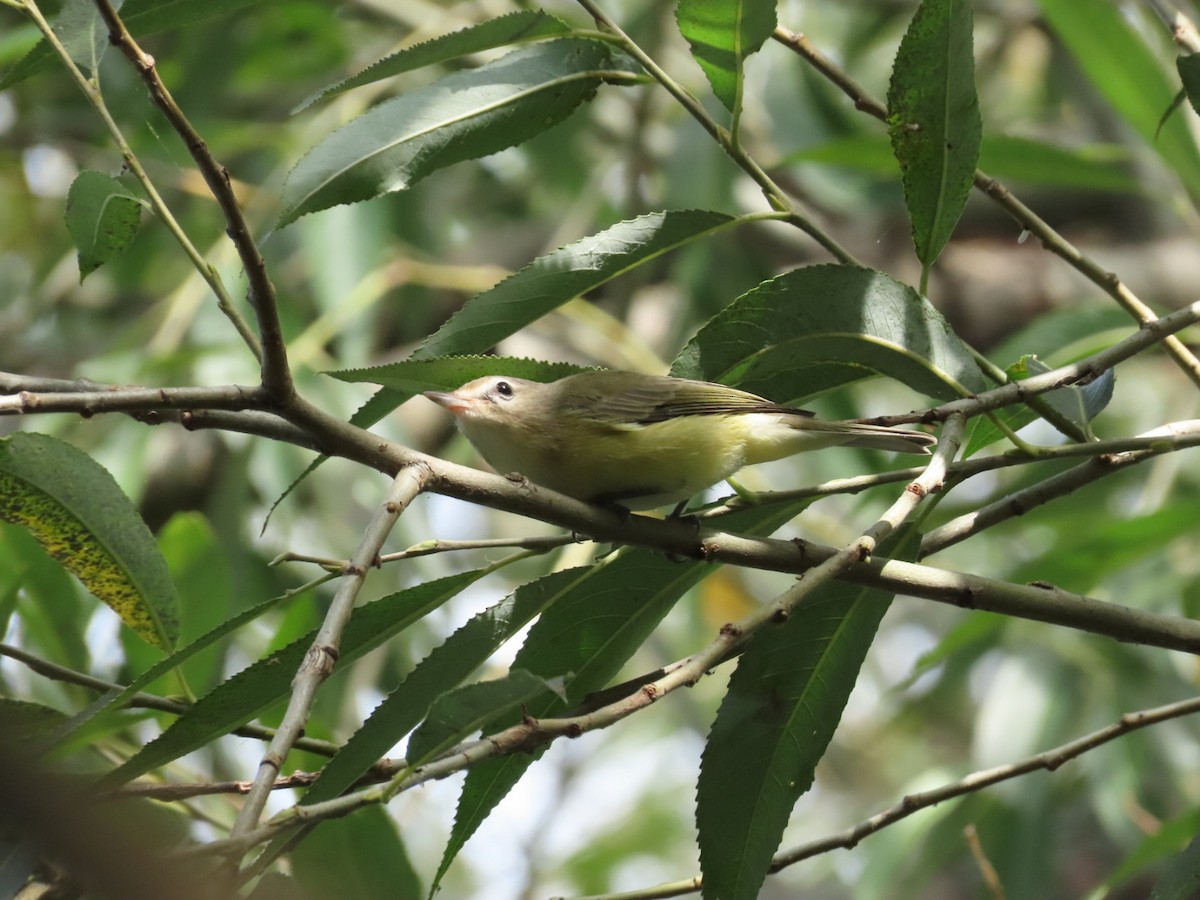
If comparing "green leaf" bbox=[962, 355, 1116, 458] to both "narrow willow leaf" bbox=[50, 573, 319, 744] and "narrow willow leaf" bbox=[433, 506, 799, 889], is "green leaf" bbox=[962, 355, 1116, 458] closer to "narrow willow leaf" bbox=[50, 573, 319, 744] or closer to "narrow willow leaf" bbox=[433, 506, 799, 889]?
"narrow willow leaf" bbox=[433, 506, 799, 889]

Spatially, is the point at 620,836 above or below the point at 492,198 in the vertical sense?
below

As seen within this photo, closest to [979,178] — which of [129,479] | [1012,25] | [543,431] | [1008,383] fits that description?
[1008,383]

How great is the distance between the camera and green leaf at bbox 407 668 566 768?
4.76 ft

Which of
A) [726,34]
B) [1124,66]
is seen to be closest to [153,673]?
[726,34]

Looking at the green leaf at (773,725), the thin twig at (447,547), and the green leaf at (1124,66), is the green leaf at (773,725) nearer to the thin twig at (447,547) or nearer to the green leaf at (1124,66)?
the thin twig at (447,547)

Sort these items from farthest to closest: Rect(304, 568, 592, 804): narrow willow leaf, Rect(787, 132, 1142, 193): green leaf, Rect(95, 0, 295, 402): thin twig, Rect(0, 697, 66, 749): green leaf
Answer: Rect(787, 132, 1142, 193): green leaf → Rect(0, 697, 66, 749): green leaf → Rect(304, 568, 592, 804): narrow willow leaf → Rect(95, 0, 295, 402): thin twig

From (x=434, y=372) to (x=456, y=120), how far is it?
53cm

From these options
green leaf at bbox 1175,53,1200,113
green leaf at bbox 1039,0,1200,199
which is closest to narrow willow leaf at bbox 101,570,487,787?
green leaf at bbox 1175,53,1200,113

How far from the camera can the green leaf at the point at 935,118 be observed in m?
2.07

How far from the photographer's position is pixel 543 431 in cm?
279

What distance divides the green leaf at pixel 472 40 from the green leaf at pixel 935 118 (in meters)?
0.60

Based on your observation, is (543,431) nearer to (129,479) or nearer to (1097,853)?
(129,479)

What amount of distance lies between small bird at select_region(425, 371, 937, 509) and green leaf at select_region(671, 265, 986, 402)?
428 mm

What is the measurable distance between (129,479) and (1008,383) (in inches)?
117
